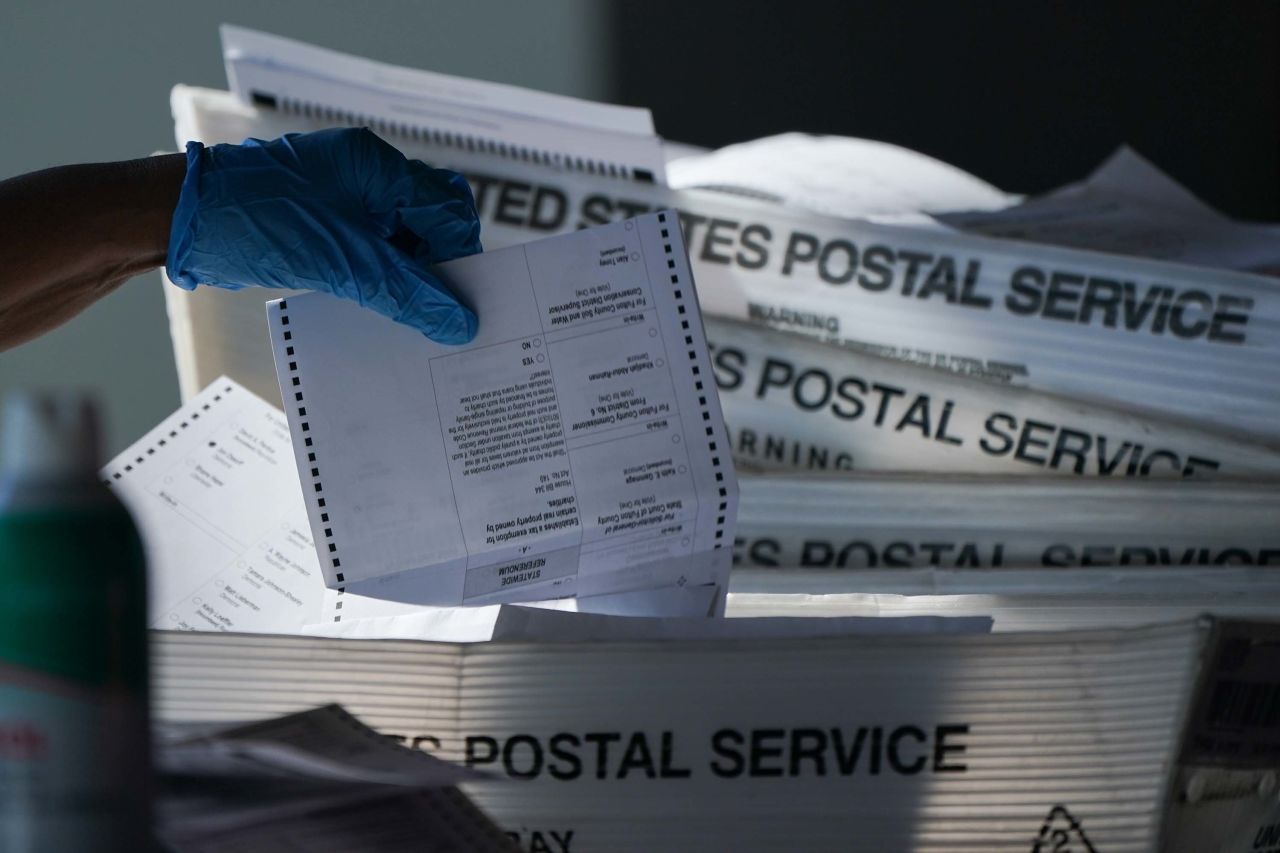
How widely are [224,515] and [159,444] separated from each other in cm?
9

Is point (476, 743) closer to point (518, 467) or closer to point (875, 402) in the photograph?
point (518, 467)

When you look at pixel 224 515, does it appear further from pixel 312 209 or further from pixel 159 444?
pixel 312 209

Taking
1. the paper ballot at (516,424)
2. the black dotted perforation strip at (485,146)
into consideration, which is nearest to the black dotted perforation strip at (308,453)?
the paper ballot at (516,424)

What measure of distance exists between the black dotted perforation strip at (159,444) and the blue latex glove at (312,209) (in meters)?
0.13

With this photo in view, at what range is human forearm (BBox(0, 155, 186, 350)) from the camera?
0.95 m

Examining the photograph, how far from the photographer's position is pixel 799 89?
243 centimetres

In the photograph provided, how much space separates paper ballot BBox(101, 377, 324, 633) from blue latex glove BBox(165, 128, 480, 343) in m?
0.14

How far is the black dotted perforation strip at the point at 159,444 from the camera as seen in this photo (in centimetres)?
107

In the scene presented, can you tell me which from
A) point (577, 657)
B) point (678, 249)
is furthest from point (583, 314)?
point (577, 657)

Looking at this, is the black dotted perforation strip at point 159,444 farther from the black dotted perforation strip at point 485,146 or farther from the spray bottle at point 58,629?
the spray bottle at point 58,629

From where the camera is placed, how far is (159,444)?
1089 millimetres

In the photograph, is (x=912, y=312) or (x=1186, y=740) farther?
(x=912, y=312)

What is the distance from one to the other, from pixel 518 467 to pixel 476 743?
22 centimetres

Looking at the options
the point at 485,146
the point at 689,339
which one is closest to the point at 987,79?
the point at 485,146
